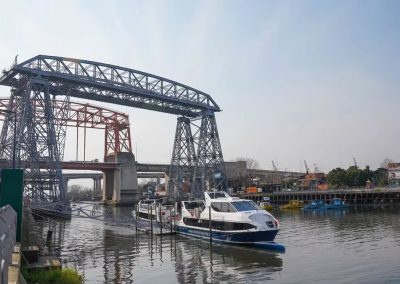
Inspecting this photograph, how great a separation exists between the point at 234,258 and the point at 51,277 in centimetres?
1449

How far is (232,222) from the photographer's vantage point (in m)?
31.2

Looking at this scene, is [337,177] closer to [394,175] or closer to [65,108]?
[394,175]

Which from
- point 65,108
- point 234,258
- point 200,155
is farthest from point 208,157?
point 234,258

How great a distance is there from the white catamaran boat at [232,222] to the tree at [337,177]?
7180cm

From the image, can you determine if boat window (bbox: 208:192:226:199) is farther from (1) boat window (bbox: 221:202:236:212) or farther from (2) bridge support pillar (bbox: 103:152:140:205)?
(2) bridge support pillar (bbox: 103:152:140:205)

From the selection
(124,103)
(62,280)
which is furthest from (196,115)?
(62,280)

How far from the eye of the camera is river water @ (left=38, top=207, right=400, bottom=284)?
21.4 meters

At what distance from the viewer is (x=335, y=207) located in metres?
74.2

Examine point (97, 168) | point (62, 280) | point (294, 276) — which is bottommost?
point (294, 276)

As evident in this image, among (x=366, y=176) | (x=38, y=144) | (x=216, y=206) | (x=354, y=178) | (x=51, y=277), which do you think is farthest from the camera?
(x=366, y=176)

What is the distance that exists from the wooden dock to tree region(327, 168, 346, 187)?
49.5 ft

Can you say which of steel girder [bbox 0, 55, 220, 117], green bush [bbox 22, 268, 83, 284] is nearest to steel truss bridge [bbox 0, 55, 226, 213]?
steel girder [bbox 0, 55, 220, 117]

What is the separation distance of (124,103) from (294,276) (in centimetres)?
4368

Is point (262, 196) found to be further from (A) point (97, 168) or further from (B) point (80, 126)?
(B) point (80, 126)
